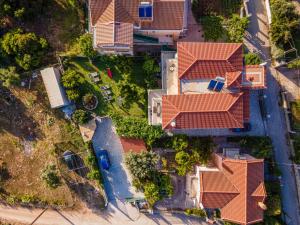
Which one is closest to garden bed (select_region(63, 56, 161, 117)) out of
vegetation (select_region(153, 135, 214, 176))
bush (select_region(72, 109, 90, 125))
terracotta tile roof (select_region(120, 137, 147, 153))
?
bush (select_region(72, 109, 90, 125))

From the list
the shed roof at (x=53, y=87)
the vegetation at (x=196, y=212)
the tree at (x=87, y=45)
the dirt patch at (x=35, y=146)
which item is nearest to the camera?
the tree at (x=87, y=45)

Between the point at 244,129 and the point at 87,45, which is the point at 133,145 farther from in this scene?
the point at 244,129

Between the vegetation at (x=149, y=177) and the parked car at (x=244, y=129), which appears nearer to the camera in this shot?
the vegetation at (x=149, y=177)

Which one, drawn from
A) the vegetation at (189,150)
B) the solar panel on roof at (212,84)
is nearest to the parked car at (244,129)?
the vegetation at (189,150)

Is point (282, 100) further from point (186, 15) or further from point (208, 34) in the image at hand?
point (186, 15)

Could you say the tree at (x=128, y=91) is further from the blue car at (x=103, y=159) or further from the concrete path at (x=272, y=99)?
the concrete path at (x=272, y=99)

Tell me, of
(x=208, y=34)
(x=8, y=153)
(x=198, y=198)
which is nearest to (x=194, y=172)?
(x=198, y=198)
